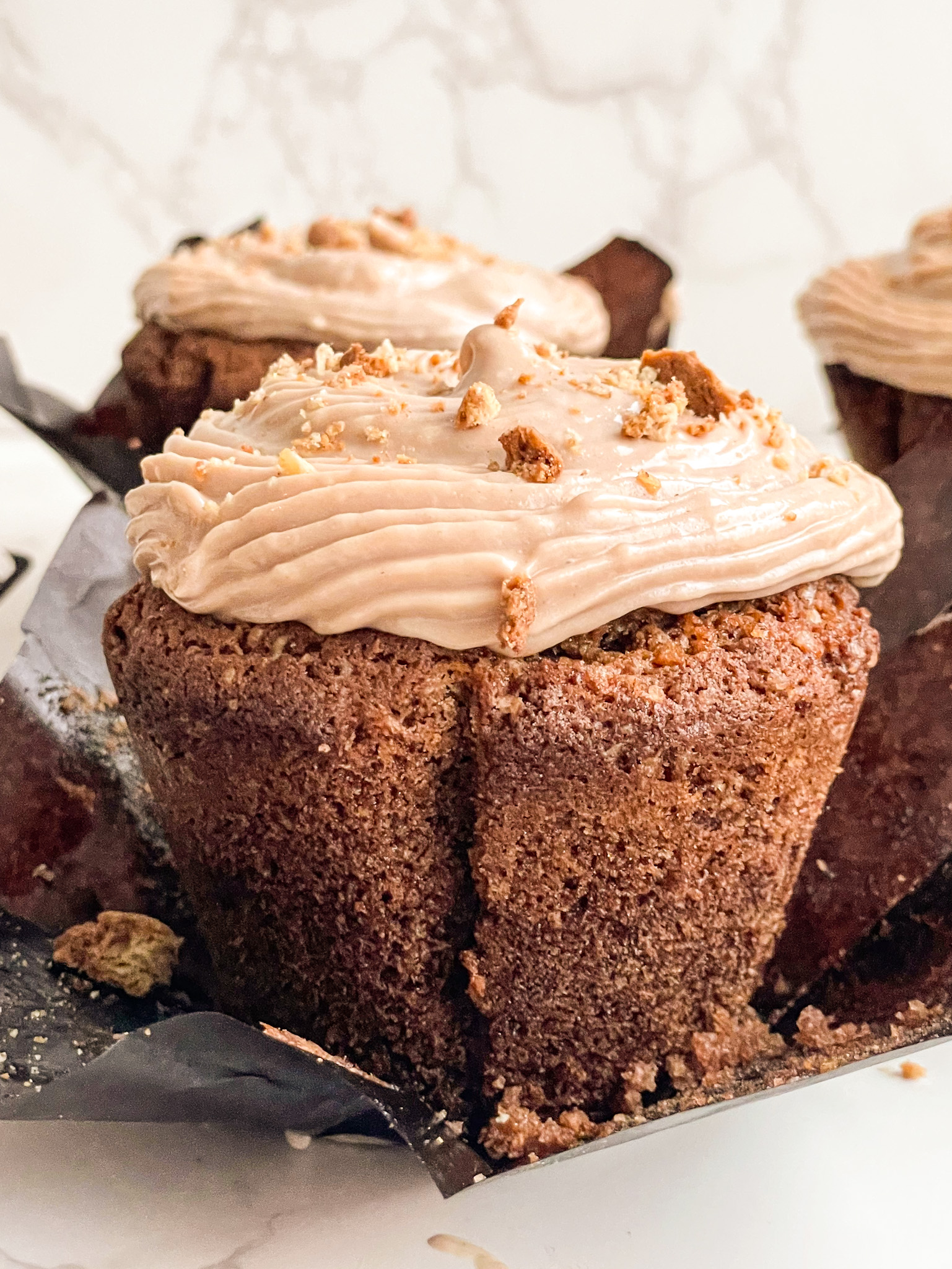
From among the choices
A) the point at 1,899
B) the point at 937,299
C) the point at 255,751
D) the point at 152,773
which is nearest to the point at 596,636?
the point at 255,751

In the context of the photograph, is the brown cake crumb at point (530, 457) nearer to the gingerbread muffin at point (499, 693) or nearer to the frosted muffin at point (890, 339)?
the gingerbread muffin at point (499, 693)

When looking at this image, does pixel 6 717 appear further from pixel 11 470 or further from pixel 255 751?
pixel 11 470

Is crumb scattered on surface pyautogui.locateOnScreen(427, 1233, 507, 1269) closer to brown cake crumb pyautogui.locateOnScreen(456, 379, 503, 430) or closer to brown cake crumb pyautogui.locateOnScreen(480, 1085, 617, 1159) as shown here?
brown cake crumb pyautogui.locateOnScreen(480, 1085, 617, 1159)

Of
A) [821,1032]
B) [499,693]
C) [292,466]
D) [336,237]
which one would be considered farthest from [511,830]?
[336,237]

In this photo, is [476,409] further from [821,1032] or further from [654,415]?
[821,1032]

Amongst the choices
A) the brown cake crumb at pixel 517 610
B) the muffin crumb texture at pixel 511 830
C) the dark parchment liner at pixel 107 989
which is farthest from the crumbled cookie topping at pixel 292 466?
the dark parchment liner at pixel 107 989
